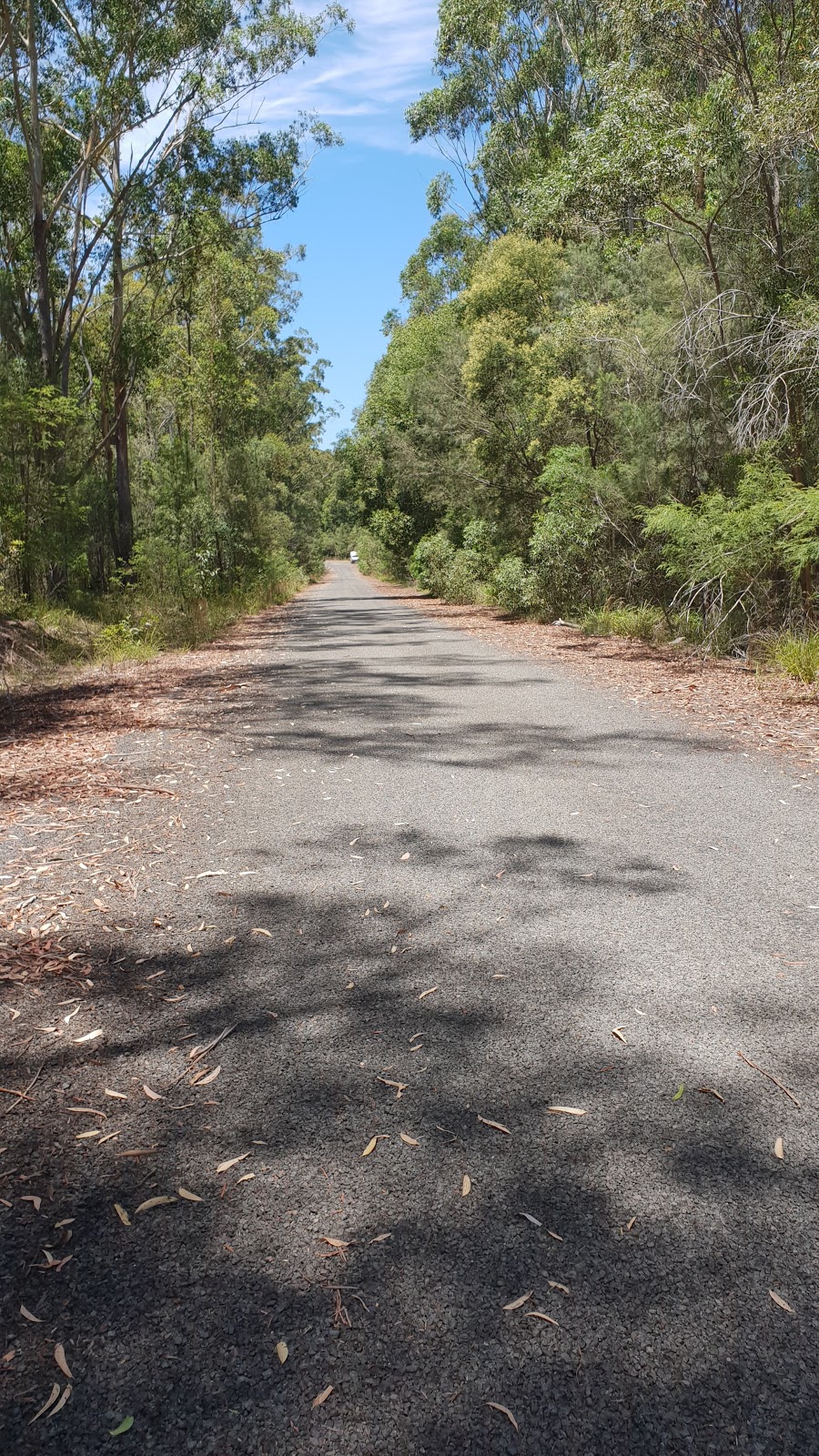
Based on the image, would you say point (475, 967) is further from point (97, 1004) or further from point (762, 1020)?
point (97, 1004)

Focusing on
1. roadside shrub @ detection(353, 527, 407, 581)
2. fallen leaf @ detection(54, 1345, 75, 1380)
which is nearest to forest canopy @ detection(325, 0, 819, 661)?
fallen leaf @ detection(54, 1345, 75, 1380)

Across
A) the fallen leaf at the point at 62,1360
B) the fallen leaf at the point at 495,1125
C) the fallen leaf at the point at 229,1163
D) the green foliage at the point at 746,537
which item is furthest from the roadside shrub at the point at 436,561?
the fallen leaf at the point at 62,1360

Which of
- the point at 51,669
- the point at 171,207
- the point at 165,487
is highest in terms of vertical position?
the point at 171,207

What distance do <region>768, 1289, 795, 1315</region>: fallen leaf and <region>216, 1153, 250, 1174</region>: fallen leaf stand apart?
128cm

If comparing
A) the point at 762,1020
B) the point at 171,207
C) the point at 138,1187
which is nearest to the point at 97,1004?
the point at 138,1187

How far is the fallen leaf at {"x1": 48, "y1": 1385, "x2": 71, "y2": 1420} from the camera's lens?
5.71 ft

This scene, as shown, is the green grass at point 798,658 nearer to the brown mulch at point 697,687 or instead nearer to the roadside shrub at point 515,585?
the brown mulch at point 697,687

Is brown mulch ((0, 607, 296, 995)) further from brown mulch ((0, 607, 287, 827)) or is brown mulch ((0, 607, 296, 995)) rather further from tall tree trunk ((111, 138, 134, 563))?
tall tree trunk ((111, 138, 134, 563))

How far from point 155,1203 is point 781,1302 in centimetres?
143

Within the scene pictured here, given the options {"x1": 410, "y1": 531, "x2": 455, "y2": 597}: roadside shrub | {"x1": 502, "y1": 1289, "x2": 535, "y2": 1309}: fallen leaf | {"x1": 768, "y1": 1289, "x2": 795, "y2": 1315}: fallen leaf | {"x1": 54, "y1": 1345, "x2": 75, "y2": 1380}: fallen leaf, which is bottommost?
{"x1": 54, "y1": 1345, "x2": 75, "y2": 1380}: fallen leaf

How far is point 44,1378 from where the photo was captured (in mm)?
1809

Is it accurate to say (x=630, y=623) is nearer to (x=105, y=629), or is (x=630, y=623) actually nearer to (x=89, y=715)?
(x=105, y=629)

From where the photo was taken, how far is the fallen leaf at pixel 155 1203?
2.27 m

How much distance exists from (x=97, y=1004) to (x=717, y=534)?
10.1m
